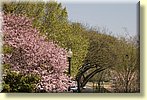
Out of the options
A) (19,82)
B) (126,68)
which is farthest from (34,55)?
(126,68)

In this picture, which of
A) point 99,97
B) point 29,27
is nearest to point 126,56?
point 99,97

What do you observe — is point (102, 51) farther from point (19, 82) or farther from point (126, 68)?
point (19, 82)

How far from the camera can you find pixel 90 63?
3.37 meters

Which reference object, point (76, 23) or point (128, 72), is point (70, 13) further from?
→ point (128, 72)

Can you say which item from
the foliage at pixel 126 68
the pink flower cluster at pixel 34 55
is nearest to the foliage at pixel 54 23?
the pink flower cluster at pixel 34 55

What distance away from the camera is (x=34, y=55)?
340cm

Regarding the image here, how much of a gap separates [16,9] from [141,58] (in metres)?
1.12

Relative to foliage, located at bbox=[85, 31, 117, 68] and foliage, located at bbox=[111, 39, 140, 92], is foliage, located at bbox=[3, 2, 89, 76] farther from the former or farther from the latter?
foliage, located at bbox=[111, 39, 140, 92]

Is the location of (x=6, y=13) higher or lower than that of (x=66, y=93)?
higher

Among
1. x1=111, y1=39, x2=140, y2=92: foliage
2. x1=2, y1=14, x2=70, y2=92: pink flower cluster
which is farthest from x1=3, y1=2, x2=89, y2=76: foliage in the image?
x1=111, y1=39, x2=140, y2=92: foliage

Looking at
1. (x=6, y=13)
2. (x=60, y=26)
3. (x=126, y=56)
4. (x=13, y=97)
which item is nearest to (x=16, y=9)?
(x=6, y=13)

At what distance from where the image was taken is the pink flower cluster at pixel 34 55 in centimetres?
339

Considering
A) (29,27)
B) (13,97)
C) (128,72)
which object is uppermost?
(29,27)

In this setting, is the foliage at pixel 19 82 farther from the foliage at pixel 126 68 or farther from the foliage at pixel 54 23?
the foliage at pixel 126 68
